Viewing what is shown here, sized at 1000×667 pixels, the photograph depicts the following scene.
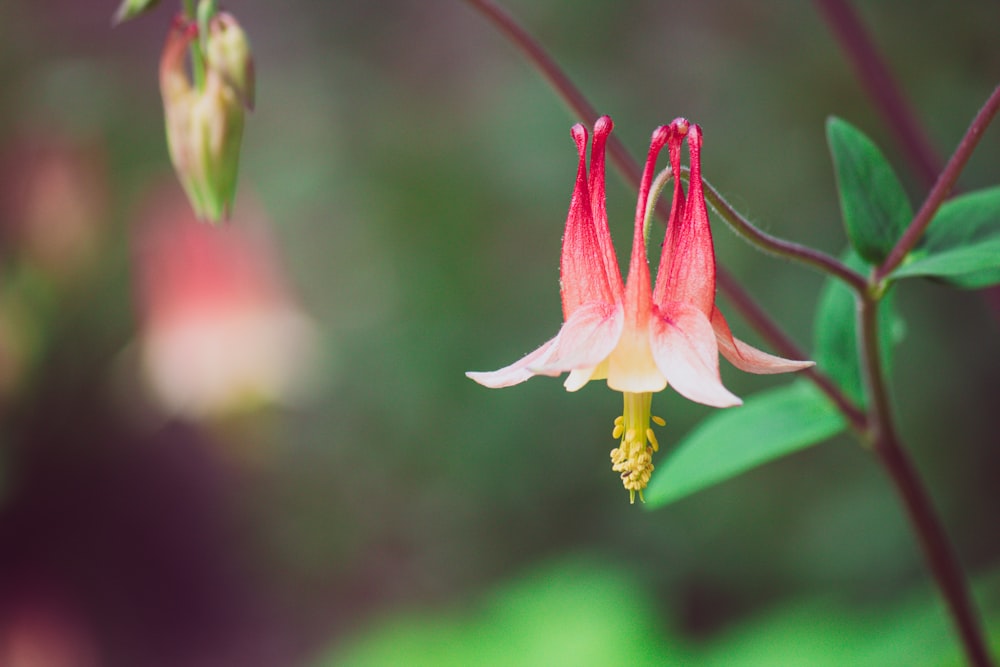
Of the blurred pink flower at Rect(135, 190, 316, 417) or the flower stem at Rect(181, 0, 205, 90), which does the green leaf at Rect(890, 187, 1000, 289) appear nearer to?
the flower stem at Rect(181, 0, 205, 90)

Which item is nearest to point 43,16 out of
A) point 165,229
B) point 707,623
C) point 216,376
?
point 165,229

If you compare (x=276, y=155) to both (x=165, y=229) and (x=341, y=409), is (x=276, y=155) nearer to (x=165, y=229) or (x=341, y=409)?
(x=165, y=229)

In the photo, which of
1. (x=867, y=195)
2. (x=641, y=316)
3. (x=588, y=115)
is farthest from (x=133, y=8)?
(x=867, y=195)

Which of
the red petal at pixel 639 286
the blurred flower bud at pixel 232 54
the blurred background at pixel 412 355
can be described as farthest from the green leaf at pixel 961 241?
the blurred background at pixel 412 355

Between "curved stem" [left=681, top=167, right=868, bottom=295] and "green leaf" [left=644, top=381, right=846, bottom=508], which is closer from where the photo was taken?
"curved stem" [left=681, top=167, right=868, bottom=295]

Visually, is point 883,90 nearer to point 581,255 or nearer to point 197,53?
point 581,255

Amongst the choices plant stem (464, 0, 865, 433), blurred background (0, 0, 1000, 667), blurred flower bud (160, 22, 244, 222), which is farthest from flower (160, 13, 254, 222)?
blurred background (0, 0, 1000, 667)

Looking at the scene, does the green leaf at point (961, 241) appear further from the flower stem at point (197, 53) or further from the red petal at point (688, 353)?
the flower stem at point (197, 53)
